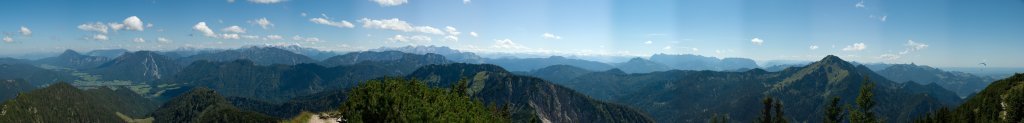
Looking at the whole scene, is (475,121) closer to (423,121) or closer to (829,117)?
(423,121)

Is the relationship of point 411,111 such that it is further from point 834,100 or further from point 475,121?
point 834,100

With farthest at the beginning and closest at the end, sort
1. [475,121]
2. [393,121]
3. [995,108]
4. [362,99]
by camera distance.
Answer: [995,108]
[475,121]
[362,99]
[393,121]

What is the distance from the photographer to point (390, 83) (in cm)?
5178

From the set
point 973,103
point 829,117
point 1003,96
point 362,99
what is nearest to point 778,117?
point 829,117

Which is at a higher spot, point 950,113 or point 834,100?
point 834,100

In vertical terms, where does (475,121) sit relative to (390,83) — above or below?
below

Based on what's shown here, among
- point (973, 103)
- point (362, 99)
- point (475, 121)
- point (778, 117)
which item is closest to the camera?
point (362, 99)

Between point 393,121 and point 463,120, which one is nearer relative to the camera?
point 393,121

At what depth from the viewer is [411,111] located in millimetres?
43188

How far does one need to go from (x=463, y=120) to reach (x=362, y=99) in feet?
31.3

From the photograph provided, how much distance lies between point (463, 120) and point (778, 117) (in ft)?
84.0

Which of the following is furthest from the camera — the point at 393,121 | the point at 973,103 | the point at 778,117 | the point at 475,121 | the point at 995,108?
the point at 973,103

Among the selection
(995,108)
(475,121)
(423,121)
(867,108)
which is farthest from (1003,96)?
(423,121)

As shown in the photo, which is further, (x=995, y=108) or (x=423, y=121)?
(x=995, y=108)
